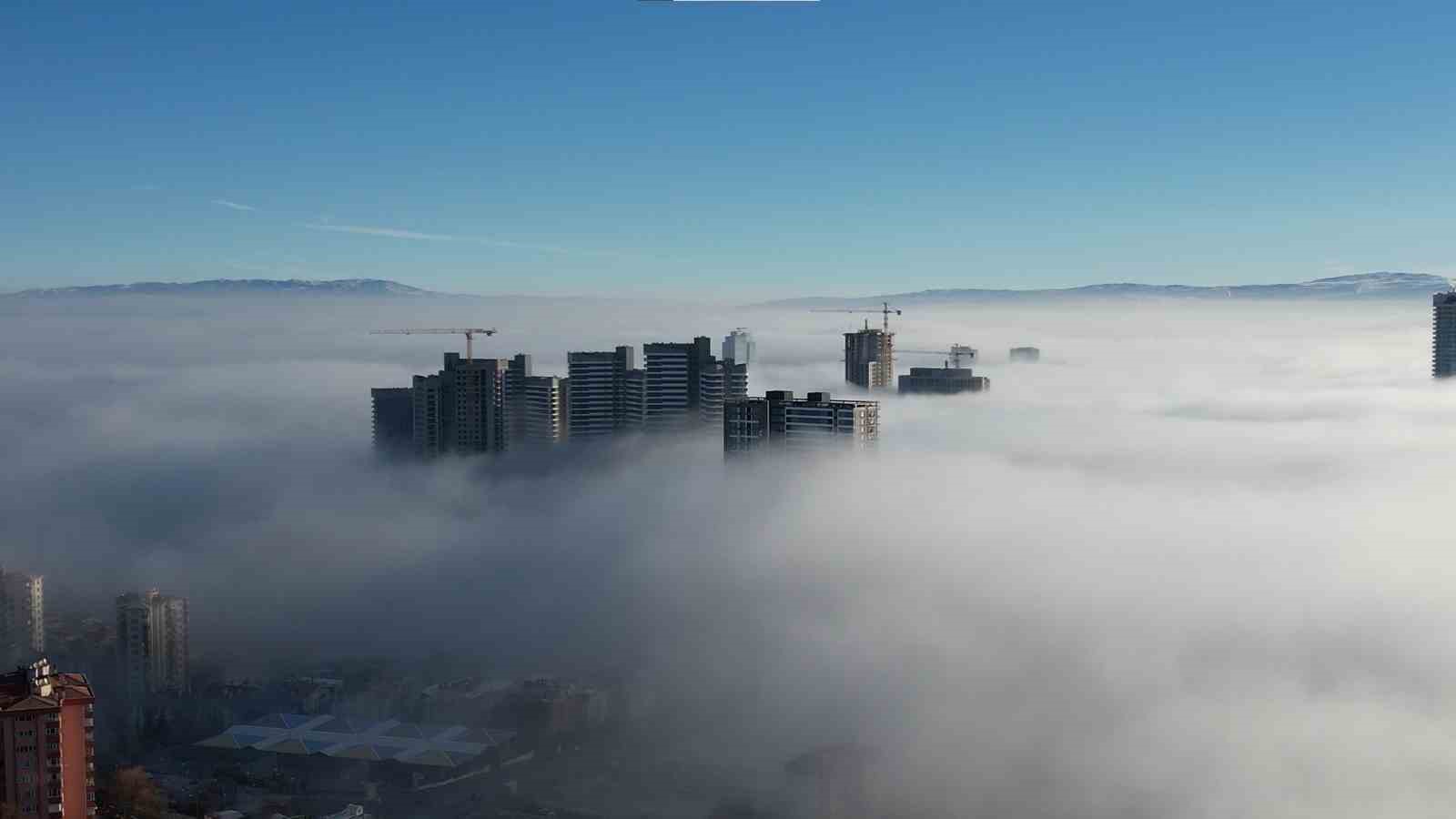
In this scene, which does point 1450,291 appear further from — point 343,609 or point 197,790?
point 197,790

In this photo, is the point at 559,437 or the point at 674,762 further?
the point at 559,437

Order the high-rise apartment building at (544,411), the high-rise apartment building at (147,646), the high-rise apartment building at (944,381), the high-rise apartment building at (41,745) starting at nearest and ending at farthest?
1. the high-rise apartment building at (41,745)
2. the high-rise apartment building at (147,646)
3. the high-rise apartment building at (544,411)
4. the high-rise apartment building at (944,381)

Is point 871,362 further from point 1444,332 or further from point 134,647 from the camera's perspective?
point 134,647

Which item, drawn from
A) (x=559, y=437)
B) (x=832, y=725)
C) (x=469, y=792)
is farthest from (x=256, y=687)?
(x=559, y=437)

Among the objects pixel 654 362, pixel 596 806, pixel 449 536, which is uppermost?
pixel 654 362

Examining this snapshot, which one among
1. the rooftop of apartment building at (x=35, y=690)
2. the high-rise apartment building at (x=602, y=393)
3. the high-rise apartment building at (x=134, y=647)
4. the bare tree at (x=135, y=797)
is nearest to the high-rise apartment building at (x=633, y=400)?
the high-rise apartment building at (x=602, y=393)

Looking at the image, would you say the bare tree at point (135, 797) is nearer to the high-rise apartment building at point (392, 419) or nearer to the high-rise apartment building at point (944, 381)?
the high-rise apartment building at point (392, 419)

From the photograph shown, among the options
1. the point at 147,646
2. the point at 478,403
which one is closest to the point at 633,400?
the point at 478,403
